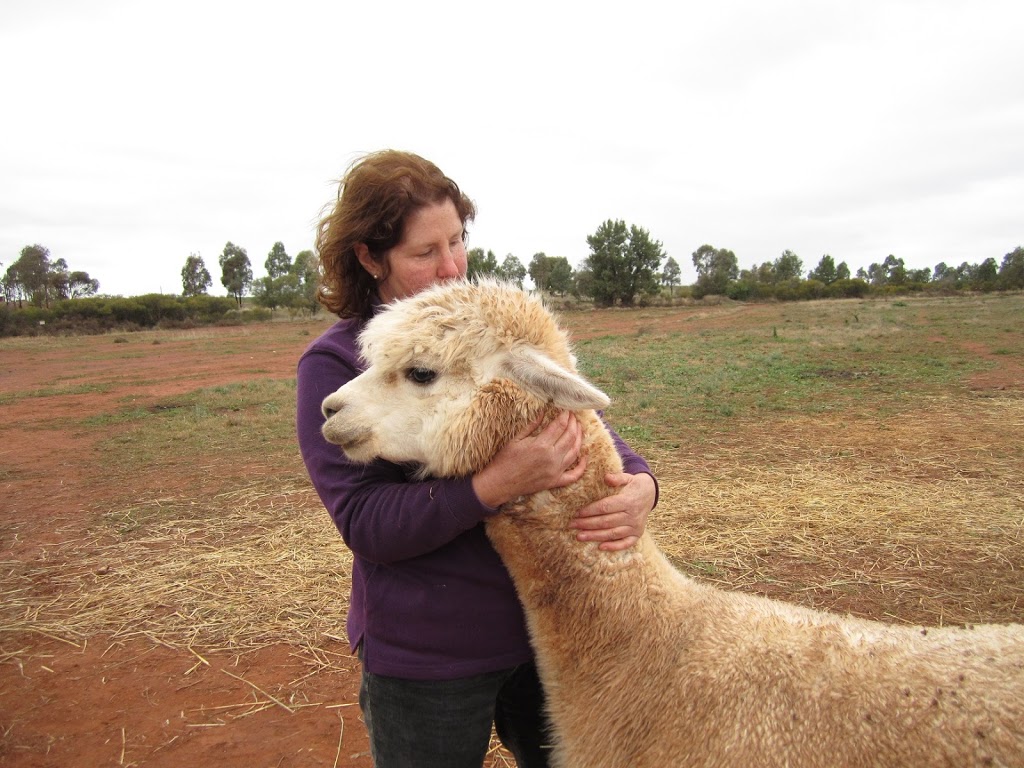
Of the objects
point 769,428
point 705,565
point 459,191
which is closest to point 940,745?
point 459,191

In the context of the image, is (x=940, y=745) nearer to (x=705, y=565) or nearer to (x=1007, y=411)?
(x=705, y=565)

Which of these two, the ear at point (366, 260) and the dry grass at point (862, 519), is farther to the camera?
the dry grass at point (862, 519)

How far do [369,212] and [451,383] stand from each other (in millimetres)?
605

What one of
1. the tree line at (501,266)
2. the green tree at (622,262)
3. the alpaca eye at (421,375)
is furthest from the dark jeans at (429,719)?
the green tree at (622,262)

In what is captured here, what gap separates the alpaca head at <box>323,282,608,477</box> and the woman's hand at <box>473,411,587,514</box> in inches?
2.6

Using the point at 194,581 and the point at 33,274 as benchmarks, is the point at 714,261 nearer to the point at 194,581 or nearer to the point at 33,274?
the point at 33,274

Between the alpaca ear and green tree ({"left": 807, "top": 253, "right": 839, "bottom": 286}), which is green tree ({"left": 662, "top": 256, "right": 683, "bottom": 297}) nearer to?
green tree ({"left": 807, "top": 253, "right": 839, "bottom": 286})

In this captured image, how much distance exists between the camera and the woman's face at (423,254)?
210 centimetres

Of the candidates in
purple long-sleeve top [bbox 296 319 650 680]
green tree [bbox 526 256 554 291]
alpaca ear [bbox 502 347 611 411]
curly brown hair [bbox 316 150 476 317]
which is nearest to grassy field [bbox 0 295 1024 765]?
purple long-sleeve top [bbox 296 319 650 680]

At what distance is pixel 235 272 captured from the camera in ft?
241

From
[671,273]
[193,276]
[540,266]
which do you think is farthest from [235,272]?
[671,273]

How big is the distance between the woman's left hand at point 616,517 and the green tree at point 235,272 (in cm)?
7800

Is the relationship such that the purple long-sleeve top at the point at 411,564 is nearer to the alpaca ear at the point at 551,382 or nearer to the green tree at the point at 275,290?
the alpaca ear at the point at 551,382

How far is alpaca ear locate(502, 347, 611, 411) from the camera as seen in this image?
1824mm
